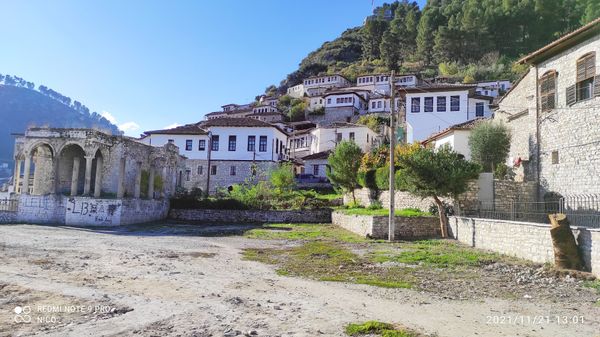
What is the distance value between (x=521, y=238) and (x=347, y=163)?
20196mm

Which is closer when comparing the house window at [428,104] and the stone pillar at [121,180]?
the stone pillar at [121,180]

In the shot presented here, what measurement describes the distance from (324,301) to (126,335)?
12.9 ft

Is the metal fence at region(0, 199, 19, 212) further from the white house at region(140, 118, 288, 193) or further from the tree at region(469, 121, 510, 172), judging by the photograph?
the tree at region(469, 121, 510, 172)

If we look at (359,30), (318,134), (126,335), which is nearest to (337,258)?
(126,335)

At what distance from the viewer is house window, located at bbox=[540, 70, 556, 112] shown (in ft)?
71.9

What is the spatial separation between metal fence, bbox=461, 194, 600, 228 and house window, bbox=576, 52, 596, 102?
488 centimetres

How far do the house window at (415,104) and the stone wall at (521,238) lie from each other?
87.2 feet

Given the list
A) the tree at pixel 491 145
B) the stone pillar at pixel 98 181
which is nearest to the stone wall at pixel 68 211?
the stone pillar at pixel 98 181

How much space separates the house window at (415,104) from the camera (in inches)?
1727

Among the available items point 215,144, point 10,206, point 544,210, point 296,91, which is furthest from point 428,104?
point 296,91

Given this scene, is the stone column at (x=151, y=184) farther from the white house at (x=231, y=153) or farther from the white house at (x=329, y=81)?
the white house at (x=329, y=81)

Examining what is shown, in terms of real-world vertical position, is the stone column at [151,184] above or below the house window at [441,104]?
below

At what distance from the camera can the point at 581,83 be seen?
19797mm

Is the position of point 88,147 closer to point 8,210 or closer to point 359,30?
point 8,210
